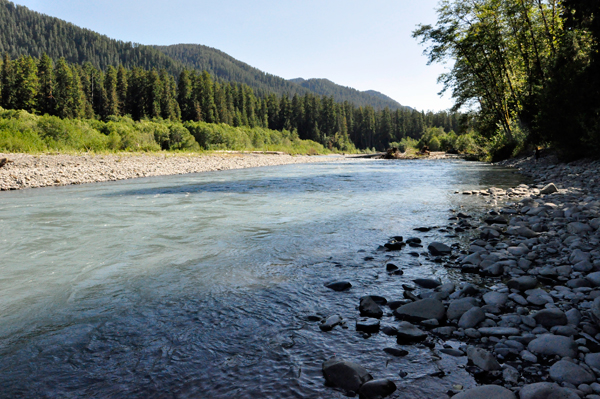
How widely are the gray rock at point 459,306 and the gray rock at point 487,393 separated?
43.5 inches

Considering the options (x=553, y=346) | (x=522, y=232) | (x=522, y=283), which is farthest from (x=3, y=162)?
(x=553, y=346)

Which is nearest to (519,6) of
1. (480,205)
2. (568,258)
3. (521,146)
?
(521,146)

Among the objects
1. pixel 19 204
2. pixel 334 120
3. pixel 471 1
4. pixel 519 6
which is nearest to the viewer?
pixel 19 204

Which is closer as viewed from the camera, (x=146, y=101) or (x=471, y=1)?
(x=471, y=1)

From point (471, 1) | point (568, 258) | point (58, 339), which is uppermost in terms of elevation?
point (471, 1)

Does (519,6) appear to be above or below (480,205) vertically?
above

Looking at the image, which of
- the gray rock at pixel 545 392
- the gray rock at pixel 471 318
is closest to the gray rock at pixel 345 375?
the gray rock at pixel 545 392

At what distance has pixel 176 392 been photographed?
2268mm

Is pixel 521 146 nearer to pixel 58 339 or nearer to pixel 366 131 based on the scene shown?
pixel 58 339

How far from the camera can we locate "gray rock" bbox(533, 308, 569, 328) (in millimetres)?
2881

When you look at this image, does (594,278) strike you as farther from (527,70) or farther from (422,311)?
(527,70)

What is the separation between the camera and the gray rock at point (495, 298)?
11.0 ft

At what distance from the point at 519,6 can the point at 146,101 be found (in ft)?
253

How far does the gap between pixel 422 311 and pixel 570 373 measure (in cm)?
118
